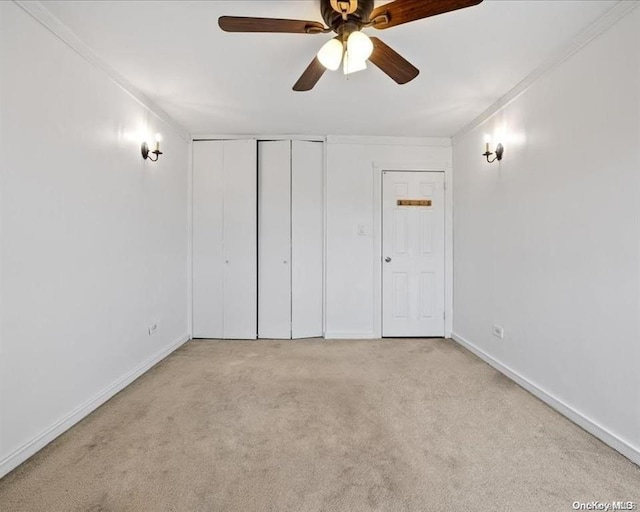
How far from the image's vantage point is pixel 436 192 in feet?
13.0

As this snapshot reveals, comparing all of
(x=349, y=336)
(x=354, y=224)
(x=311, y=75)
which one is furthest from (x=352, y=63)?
(x=349, y=336)

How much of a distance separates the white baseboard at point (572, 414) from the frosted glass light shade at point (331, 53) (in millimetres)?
2496

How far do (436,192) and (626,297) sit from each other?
2.42 meters

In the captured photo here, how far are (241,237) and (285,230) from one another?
513mm

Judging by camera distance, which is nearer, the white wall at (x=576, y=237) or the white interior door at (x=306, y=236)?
the white wall at (x=576, y=237)

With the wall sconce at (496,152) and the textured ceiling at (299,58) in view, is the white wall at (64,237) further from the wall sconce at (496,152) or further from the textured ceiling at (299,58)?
the wall sconce at (496,152)

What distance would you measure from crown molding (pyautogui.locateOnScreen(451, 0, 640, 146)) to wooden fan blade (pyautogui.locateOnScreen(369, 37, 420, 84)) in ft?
3.39

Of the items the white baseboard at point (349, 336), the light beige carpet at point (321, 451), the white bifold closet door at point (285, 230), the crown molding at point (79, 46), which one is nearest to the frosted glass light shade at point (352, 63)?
the crown molding at point (79, 46)

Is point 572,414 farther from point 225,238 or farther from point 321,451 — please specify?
point 225,238

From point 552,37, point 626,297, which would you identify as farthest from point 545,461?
point 552,37

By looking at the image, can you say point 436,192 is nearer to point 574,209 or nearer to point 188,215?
point 574,209

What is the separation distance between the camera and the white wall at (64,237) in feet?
5.47

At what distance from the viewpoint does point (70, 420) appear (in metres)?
2.03

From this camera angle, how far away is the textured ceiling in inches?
73.1
